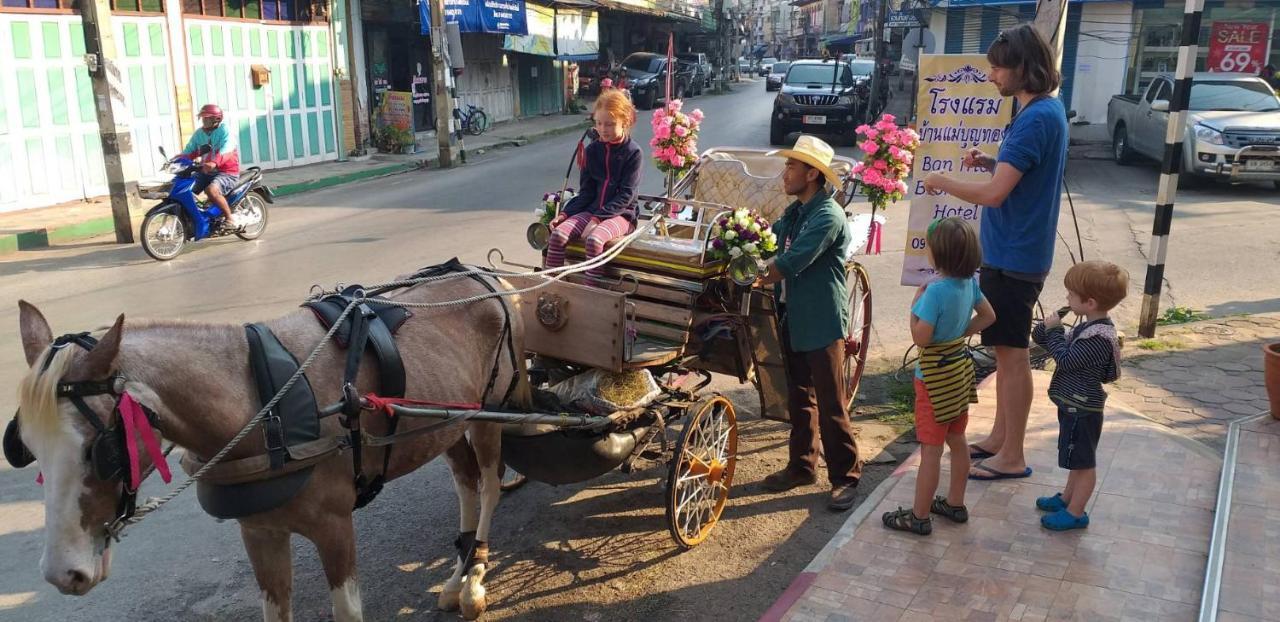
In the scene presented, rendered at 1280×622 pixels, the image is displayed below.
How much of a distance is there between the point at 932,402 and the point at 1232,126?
1400 cm

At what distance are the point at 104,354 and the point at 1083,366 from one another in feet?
12.8

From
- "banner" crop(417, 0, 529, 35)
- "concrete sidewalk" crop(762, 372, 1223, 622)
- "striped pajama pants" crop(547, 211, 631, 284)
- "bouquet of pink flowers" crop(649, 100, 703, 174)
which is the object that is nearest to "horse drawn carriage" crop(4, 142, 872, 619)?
"striped pajama pants" crop(547, 211, 631, 284)

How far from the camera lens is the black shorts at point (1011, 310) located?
489 centimetres

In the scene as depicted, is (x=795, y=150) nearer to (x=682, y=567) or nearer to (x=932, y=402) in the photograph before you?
(x=932, y=402)

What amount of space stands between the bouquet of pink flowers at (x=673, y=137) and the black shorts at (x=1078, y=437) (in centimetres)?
312

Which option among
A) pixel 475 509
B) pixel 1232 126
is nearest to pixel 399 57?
pixel 1232 126

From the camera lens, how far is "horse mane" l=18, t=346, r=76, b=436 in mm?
2520

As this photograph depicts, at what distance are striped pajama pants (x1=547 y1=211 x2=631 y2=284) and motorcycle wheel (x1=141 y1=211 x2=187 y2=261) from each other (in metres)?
7.23

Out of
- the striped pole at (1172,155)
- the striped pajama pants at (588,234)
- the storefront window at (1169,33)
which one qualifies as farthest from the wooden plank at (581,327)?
the storefront window at (1169,33)

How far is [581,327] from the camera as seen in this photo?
4559 mm

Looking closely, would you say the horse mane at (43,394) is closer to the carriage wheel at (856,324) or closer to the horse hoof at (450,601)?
the horse hoof at (450,601)

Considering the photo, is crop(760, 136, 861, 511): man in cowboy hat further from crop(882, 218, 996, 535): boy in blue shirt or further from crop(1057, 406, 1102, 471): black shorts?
crop(1057, 406, 1102, 471): black shorts

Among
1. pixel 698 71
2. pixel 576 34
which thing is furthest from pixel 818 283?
pixel 698 71

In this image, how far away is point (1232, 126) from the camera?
50.1 ft
